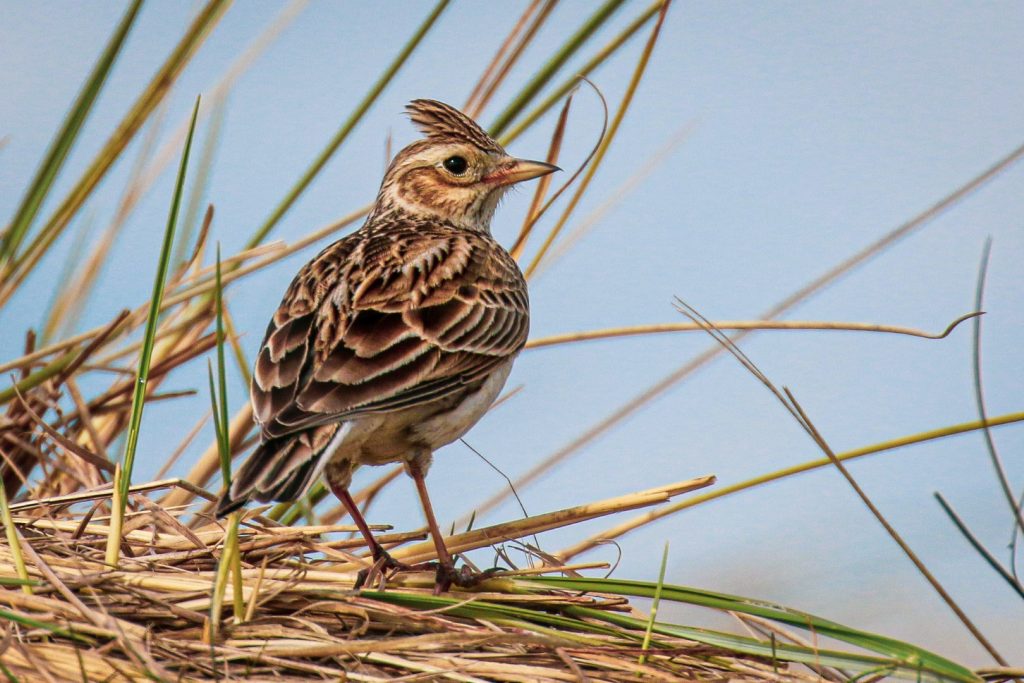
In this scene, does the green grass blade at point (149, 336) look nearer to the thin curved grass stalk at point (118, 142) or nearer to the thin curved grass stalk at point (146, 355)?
the thin curved grass stalk at point (146, 355)

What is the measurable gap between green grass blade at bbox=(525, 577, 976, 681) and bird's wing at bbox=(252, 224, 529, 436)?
3.33 feet

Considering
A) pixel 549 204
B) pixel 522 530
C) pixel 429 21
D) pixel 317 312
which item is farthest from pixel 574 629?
pixel 429 21

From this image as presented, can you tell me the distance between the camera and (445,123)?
668 cm

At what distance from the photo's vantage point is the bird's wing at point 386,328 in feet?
15.1

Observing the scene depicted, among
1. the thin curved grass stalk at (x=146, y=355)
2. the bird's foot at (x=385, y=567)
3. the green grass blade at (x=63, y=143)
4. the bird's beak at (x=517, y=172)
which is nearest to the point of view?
the thin curved grass stalk at (x=146, y=355)

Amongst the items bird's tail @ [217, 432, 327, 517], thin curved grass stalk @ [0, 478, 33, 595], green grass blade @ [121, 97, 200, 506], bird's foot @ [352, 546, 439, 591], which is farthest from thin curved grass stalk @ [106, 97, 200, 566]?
bird's foot @ [352, 546, 439, 591]

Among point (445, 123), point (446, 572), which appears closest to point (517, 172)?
point (445, 123)

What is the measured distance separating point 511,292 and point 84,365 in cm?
207

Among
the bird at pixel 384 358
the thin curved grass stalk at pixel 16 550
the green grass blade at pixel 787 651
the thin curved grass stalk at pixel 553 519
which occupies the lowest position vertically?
the thin curved grass stalk at pixel 16 550

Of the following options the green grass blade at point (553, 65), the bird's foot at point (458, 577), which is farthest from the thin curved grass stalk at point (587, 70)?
the bird's foot at point (458, 577)

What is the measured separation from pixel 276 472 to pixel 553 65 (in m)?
2.37

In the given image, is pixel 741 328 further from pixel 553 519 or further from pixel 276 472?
pixel 276 472

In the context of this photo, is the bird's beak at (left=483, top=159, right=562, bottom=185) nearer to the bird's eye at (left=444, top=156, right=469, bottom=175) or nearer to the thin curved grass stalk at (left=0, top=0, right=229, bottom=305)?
the bird's eye at (left=444, top=156, right=469, bottom=175)

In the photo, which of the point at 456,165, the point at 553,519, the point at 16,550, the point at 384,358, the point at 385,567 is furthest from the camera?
the point at 456,165
